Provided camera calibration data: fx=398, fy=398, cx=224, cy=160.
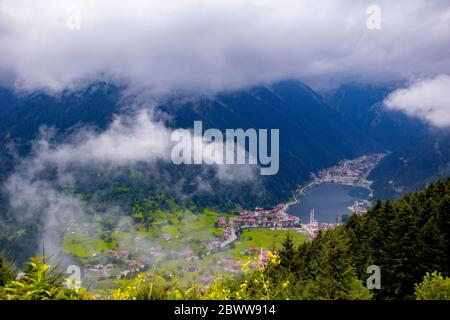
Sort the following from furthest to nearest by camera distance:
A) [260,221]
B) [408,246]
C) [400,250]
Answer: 1. [260,221]
2. [400,250]
3. [408,246]

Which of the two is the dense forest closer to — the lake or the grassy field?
the grassy field

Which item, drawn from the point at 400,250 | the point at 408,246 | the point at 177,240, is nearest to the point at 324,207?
the point at 177,240

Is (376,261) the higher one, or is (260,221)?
(260,221)

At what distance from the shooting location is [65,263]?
371 ft

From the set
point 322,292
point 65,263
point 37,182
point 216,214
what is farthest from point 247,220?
point 322,292

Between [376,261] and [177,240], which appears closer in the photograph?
[376,261]

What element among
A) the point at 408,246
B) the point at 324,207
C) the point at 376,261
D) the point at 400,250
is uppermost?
Result: the point at 324,207

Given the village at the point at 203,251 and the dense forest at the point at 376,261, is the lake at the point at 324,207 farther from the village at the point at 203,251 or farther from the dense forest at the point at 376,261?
the dense forest at the point at 376,261

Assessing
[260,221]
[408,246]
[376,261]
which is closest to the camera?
[408,246]

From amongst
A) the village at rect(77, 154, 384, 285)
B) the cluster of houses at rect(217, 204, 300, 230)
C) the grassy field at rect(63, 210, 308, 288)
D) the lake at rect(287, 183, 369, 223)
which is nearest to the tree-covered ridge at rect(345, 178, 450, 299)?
the village at rect(77, 154, 384, 285)

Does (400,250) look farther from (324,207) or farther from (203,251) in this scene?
(324,207)
